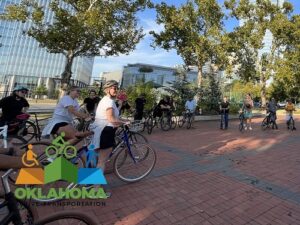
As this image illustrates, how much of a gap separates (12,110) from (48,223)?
5162 mm

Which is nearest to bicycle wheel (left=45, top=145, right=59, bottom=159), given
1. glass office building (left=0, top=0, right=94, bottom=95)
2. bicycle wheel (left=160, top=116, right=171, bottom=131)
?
bicycle wheel (left=160, top=116, right=171, bottom=131)

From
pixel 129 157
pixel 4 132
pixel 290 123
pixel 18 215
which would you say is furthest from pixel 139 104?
pixel 18 215

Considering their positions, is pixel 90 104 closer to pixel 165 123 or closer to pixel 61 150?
pixel 165 123

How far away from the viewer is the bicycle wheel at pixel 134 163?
5.46m

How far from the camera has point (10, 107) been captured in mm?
6828

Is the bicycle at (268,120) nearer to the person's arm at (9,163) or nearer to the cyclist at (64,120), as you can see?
the cyclist at (64,120)

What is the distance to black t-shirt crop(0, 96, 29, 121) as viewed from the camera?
677cm

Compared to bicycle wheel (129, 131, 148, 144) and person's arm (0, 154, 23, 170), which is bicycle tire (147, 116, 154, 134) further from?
person's arm (0, 154, 23, 170)

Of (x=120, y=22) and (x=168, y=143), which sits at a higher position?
(x=120, y=22)

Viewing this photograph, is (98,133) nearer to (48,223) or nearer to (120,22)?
(48,223)

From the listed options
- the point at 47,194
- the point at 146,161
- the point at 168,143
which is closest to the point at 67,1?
the point at 168,143

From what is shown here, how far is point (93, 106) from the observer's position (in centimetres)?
1058

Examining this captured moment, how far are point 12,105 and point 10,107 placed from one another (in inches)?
2.6

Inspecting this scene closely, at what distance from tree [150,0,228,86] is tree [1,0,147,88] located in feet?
11.8
